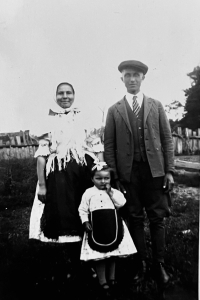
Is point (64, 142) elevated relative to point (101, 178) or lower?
elevated

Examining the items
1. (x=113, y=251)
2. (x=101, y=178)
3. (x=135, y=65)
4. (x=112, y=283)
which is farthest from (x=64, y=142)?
(x=112, y=283)

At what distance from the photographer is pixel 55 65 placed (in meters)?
3.04

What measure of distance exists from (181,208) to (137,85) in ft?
3.72

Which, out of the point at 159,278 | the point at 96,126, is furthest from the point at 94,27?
the point at 159,278

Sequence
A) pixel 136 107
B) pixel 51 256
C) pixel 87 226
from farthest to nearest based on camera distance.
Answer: pixel 51 256, pixel 136 107, pixel 87 226

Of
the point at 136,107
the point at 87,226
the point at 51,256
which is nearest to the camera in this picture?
the point at 87,226

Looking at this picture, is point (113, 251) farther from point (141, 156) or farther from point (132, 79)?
point (132, 79)

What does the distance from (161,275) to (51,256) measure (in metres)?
0.98

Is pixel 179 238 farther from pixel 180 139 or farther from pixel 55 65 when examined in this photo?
pixel 55 65

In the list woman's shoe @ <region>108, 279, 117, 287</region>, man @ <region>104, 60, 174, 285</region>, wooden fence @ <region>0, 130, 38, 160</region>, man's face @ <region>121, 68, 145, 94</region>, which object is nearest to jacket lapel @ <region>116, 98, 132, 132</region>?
man @ <region>104, 60, 174, 285</region>

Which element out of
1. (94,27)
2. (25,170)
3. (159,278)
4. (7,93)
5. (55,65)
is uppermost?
(94,27)

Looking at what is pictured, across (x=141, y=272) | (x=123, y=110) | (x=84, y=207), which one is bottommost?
(x=141, y=272)

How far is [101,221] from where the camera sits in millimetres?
2924

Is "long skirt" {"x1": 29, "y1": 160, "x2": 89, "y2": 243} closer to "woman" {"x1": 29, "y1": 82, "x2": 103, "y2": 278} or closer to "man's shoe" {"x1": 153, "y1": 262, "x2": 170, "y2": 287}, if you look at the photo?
"woman" {"x1": 29, "y1": 82, "x2": 103, "y2": 278}
